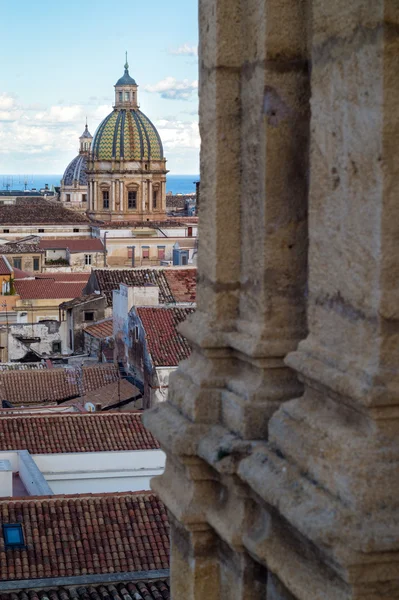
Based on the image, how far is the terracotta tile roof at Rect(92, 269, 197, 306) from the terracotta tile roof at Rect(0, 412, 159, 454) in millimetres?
11219

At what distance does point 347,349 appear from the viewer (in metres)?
3.12

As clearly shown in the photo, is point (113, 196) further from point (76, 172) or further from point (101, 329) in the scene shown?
A: point (101, 329)

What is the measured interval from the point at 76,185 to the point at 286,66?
92.6m

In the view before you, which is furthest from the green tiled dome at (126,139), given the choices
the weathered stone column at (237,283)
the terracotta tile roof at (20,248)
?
the weathered stone column at (237,283)

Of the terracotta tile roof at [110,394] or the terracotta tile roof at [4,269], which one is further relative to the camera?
the terracotta tile roof at [4,269]

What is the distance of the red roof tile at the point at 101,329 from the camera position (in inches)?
1157

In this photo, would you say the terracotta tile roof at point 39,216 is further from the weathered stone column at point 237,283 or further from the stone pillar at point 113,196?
the weathered stone column at point 237,283

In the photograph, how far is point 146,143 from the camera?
63.1 meters

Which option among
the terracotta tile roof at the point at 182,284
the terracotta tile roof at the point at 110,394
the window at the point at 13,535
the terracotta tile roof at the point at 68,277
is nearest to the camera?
the window at the point at 13,535

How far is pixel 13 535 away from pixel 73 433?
16.3 feet

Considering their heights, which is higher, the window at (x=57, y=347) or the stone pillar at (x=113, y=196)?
the stone pillar at (x=113, y=196)

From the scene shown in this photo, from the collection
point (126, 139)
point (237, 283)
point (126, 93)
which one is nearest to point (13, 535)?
point (237, 283)

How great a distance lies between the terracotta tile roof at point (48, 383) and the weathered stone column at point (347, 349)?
796 inches

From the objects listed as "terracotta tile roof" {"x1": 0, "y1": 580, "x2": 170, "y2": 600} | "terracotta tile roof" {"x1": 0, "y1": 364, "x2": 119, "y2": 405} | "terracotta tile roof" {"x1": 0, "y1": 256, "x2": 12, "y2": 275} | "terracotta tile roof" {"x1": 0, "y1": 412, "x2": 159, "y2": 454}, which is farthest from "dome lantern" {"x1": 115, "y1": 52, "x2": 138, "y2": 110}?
"terracotta tile roof" {"x1": 0, "y1": 580, "x2": 170, "y2": 600}
